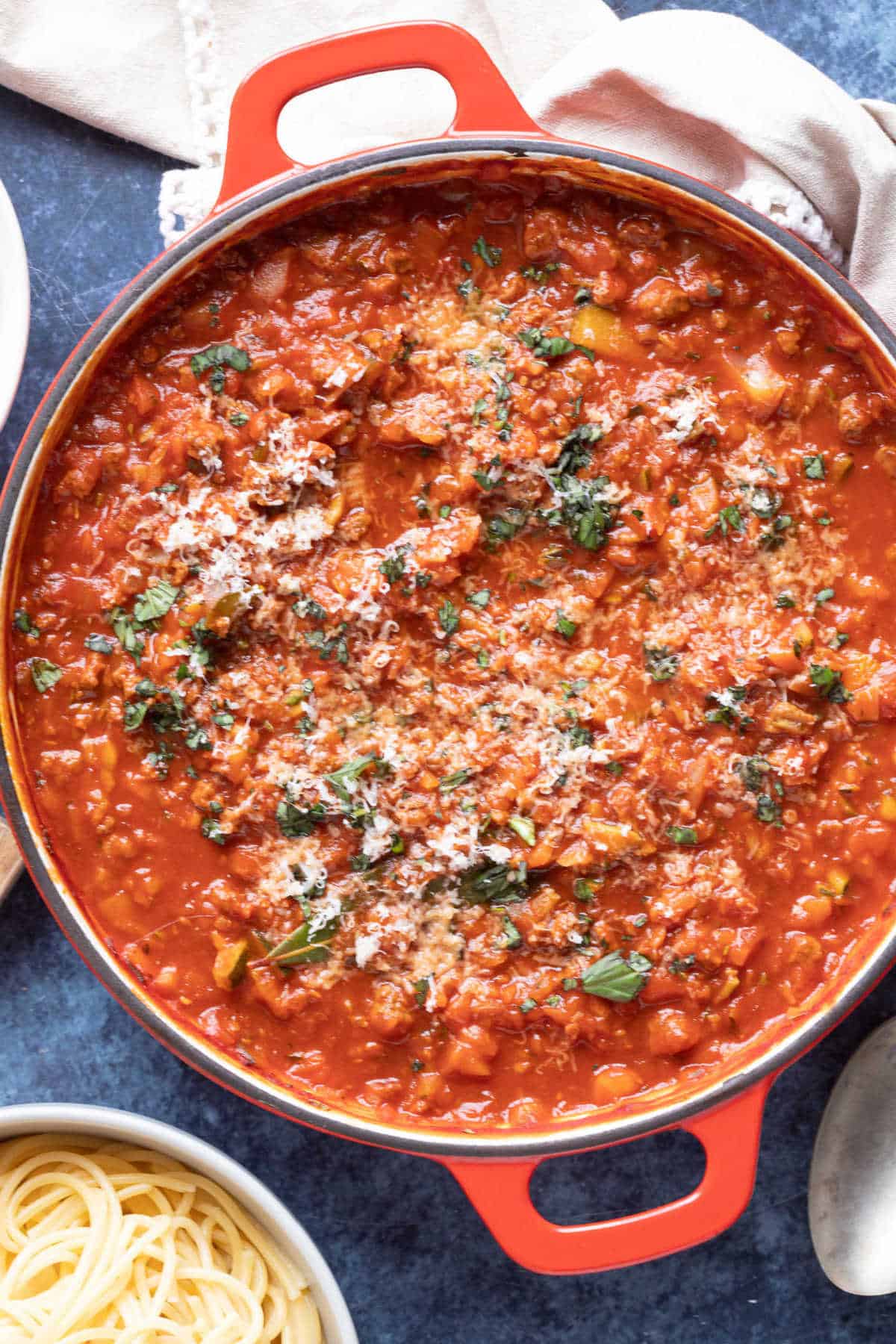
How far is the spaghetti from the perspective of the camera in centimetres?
356

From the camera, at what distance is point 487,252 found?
133 inches

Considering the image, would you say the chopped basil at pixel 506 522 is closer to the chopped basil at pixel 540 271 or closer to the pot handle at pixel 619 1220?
the chopped basil at pixel 540 271


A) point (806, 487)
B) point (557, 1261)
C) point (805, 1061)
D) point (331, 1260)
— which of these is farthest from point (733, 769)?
point (331, 1260)

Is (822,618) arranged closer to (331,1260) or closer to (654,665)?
(654,665)

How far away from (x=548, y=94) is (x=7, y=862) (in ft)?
8.73

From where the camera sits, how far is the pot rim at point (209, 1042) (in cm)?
320

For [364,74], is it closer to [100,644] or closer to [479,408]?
[479,408]

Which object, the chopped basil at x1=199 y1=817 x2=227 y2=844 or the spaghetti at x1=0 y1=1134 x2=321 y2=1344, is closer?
the chopped basil at x1=199 y1=817 x2=227 y2=844

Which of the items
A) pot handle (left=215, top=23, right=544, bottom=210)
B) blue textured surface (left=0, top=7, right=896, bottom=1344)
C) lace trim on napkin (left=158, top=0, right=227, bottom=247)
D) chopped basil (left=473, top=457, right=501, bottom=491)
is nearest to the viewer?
pot handle (left=215, top=23, right=544, bottom=210)

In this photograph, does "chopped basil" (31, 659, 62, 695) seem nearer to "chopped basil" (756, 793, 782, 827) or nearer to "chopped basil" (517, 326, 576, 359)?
"chopped basil" (517, 326, 576, 359)

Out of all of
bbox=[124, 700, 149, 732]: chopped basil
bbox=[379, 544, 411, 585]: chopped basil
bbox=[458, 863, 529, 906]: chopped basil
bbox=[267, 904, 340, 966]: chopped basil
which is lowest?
bbox=[267, 904, 340, 966]: chopped basil

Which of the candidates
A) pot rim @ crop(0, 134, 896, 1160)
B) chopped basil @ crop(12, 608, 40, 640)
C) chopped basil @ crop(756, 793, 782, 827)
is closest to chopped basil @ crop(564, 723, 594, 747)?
chopped basil @ crop(756, 793, 782, 827)

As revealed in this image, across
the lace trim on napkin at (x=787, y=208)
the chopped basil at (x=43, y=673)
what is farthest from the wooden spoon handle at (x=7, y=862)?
the lace trim on napkin at (x=787, y=208)

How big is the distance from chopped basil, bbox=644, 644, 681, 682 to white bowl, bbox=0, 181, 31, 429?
1.82 metres
